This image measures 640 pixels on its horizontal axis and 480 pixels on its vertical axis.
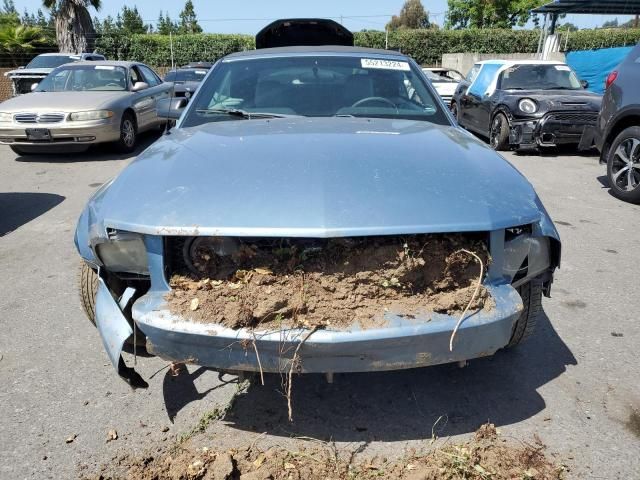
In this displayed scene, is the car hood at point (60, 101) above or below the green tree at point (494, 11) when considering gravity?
below

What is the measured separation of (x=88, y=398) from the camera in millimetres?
2617

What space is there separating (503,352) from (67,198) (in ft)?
17.9

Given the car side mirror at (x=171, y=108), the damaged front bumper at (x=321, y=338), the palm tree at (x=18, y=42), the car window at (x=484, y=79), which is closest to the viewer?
the damaged front bumper at (x=321, y=338)

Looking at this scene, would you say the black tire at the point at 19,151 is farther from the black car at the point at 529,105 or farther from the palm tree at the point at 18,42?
the palm tree at the point at 18,42

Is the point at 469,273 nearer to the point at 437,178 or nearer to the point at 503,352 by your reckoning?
the point at 437,178

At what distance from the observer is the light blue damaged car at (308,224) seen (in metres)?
1.96

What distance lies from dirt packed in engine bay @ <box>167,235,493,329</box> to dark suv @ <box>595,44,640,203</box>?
16.2ft

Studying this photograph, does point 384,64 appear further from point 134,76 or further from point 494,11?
point 494,11

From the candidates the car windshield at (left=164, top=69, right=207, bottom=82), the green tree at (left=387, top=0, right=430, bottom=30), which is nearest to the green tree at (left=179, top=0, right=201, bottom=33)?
the green tree at (left=387, top=0, right=430, bottom=30)

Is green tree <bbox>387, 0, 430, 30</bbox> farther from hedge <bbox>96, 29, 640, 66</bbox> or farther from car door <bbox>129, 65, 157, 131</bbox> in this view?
car door <bbox>129, 65, 157, 131</bbox>

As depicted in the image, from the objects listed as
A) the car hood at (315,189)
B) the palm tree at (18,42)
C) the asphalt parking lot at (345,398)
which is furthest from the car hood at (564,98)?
the palm tree at (18,42)

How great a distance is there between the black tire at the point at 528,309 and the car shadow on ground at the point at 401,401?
222 mm

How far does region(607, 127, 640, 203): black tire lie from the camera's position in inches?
236

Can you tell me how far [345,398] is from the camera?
8.54 ft
